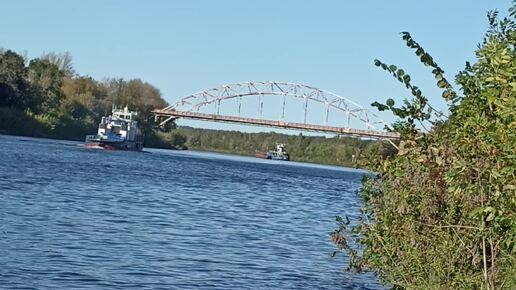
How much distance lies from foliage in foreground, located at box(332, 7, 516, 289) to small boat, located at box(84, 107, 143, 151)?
88.2m

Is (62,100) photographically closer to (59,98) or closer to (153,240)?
(59,98)

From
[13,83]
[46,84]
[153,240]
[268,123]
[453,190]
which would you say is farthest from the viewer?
[46,84]

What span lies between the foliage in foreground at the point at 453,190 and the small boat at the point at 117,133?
88.2 meters

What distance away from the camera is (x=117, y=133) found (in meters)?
108

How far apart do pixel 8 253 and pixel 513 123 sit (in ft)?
42.7

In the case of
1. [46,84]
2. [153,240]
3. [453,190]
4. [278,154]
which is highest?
[46,84]

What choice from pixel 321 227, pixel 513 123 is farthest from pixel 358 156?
pixel 321 227

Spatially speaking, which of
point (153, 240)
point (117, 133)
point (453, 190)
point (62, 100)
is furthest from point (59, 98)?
point (453, 190)

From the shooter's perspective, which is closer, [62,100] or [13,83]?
[13,83]

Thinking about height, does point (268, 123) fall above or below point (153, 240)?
above

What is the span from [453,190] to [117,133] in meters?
103

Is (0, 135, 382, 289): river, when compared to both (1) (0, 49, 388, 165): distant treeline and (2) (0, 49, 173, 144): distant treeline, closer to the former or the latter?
(1) (0, 49, 388, 165): distant treeline

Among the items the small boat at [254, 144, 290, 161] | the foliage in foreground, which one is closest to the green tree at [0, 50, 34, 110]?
the small boat at [254, 144, 290, 161]

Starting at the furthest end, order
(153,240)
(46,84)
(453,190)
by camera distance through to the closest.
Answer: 1. (46,84)
2. (153,240)
3. (453,190)
